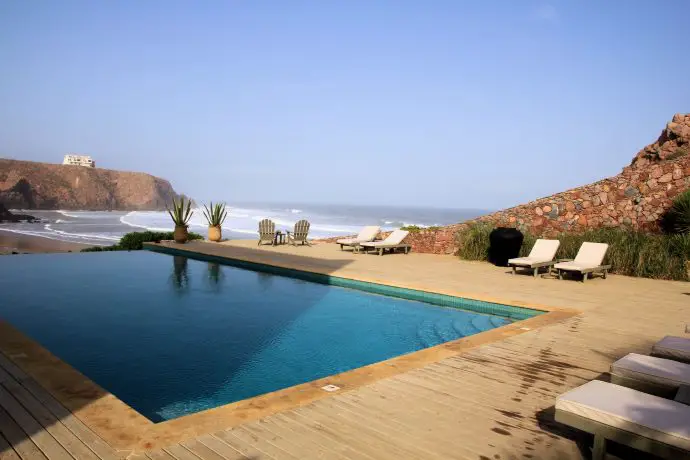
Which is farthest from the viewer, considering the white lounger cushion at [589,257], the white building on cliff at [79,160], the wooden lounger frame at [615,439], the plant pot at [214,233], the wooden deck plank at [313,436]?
the white building on cliff at [79,160]

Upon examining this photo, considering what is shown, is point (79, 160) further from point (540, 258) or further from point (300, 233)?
point (540, 258)

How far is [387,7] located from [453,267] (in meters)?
14.5

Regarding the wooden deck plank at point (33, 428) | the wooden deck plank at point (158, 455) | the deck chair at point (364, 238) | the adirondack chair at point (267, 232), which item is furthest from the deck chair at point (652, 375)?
the adirondack chair at point (267, 232)

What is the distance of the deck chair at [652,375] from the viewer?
2.70 meters

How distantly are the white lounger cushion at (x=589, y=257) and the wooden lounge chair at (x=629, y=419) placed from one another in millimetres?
6669

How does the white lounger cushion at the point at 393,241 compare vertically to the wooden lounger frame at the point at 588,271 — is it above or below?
above

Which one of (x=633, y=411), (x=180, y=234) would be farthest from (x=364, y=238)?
(x=633, y=411)

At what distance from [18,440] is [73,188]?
9914 centimetres

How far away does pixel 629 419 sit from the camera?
→ 7.06 ft

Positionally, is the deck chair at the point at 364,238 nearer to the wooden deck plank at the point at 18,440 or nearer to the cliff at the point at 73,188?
the wooden deck plank at the point at 18,440

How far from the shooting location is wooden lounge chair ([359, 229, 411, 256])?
12.6 meters

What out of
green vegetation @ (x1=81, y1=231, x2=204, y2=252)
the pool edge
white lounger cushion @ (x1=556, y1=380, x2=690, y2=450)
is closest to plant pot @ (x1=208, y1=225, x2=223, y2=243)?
green vegetation @ (x1=81, y1=231, x2=204, y2=252)

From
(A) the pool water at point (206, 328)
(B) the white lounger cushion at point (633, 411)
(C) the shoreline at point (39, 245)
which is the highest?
(B) the white lounger cushion at point (633, 411)

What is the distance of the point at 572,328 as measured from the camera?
518 cm
